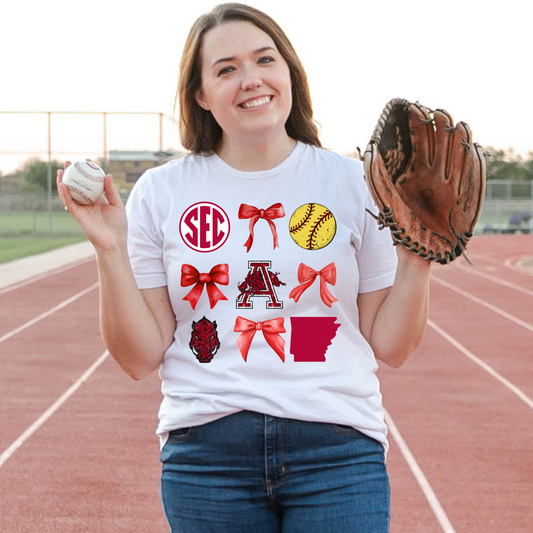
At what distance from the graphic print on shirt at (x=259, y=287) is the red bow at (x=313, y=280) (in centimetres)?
4

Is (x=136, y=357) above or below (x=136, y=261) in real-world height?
below

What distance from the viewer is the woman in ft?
6.04

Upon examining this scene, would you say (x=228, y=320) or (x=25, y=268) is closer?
(x=228, y=320)

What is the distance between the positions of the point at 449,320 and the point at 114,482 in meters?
7.83

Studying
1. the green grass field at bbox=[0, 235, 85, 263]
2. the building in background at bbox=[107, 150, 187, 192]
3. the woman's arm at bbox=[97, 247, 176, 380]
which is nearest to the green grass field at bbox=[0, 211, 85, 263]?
the green grass field at bbox=[0, 235, 85, 263]

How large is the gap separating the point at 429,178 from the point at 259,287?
1.62ft

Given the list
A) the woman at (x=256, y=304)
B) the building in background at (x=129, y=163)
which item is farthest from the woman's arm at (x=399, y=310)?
the building in background at (x=129, y=163)

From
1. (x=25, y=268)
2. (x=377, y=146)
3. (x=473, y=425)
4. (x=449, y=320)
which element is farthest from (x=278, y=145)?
(x=25, y=268)

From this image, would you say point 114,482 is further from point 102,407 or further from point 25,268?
point 25,268

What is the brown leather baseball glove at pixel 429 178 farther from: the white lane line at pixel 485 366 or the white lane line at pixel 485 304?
the white lane line at pixel 485 304

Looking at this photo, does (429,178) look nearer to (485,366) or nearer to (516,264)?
(485,366)

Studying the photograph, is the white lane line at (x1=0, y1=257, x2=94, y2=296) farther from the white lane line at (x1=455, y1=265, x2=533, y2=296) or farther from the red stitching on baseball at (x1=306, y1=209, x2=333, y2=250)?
the red stitching on baseball at (x1=306, y1=209, x2=333, y2=250)

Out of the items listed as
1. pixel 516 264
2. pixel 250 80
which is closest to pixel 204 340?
pixel 250 80

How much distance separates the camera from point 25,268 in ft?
63.6
